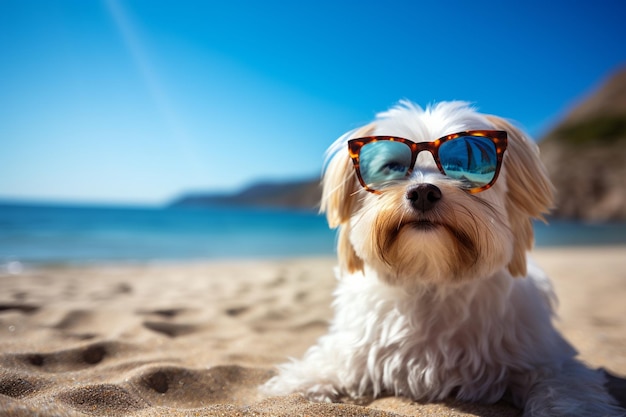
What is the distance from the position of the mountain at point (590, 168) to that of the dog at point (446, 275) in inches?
1739

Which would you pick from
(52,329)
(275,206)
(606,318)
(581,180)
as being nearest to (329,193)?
(52,329)

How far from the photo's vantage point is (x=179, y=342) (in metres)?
3.11

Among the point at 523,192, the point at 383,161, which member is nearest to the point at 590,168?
the point at 523,192

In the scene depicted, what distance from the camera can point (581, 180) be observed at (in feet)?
157

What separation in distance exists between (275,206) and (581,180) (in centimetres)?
8300

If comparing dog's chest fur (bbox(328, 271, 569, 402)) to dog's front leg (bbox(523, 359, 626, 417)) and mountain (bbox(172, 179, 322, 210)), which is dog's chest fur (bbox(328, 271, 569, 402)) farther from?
mountain (bbox(172, 179, 322, 210))

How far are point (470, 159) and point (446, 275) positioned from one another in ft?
1.90

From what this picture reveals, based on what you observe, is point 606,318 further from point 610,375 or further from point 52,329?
point 52,329

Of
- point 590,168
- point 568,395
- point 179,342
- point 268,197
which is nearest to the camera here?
point 568,395

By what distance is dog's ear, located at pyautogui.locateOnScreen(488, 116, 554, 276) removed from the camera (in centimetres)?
222

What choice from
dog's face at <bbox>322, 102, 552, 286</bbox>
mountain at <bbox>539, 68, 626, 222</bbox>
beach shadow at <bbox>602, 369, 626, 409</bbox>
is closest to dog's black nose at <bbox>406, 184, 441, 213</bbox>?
dog's face at <bbox>322, 102, 552, 286</bbox>

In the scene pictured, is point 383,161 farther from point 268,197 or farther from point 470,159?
point 268,197

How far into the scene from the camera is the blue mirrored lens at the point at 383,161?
217 cm

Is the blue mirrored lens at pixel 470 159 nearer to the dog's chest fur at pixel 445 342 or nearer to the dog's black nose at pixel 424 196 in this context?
the dog's black nose at pixel 424 196
